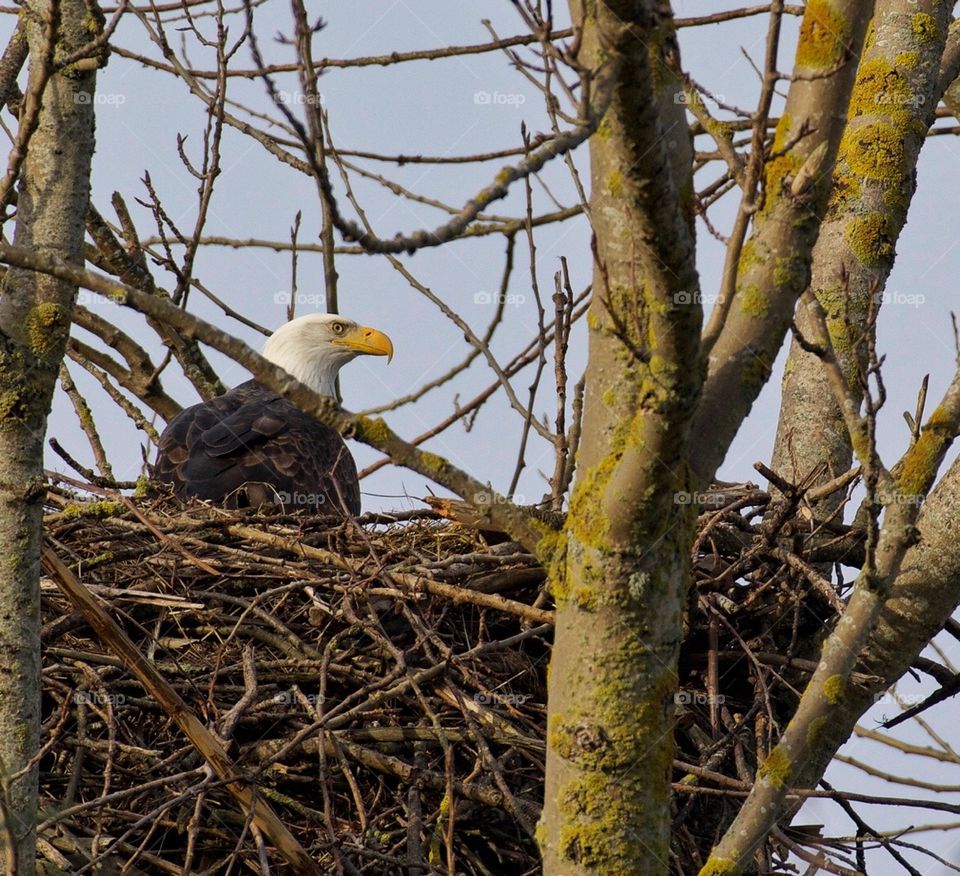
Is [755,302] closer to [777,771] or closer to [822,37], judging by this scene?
[822,37]

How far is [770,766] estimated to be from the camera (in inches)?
100

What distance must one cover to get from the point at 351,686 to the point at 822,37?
264 centimetres

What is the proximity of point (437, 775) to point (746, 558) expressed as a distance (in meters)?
1.21

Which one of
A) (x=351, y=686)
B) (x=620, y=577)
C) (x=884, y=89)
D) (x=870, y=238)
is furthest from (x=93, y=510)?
(x=884, y=89)

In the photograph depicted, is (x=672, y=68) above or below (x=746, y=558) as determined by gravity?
above

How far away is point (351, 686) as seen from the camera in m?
4.47

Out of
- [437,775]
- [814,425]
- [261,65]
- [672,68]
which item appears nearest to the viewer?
[261,65]

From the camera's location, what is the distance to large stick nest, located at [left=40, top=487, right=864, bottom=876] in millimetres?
3877

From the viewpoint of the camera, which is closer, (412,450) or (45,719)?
(412,450)

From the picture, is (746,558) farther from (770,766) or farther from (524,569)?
(770,766)

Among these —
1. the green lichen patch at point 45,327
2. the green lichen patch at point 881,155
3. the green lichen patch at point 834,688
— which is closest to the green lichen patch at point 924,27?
the green lichen patch at point 881,155

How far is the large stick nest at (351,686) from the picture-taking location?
388 cm

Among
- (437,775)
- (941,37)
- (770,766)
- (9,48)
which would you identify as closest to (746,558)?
(437,775)

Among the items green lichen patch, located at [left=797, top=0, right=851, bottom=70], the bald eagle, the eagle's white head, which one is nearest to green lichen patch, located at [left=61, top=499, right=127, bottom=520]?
the bald eagle
